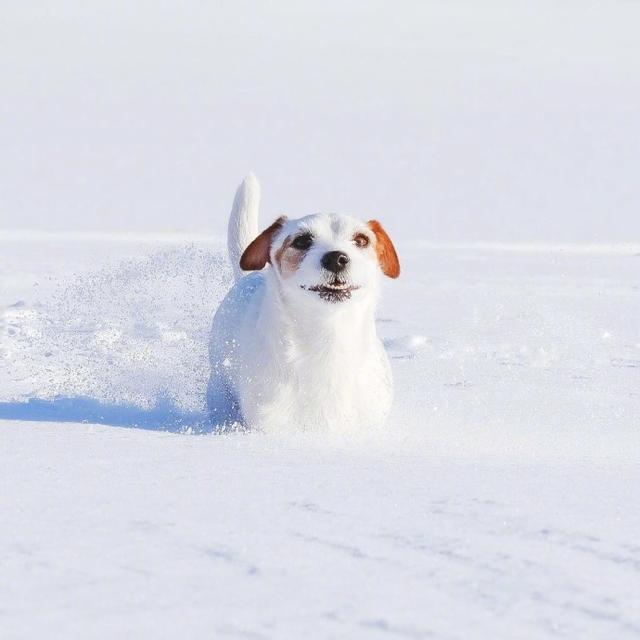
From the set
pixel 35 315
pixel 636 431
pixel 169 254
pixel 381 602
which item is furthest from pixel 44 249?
pixel 381 602

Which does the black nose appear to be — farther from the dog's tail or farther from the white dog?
the dog's tail

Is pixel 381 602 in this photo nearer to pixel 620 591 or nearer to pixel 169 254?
pixel 620 591

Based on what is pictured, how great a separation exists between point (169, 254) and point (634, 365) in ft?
12.2

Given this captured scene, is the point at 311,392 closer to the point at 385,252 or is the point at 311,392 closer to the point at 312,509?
the point at 385,252

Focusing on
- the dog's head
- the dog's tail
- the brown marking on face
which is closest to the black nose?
the dog's head

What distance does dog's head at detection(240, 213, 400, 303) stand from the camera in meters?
4.36

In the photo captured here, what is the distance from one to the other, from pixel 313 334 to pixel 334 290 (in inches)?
12.3

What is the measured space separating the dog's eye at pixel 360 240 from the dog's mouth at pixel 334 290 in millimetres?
294

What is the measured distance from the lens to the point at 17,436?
418cm

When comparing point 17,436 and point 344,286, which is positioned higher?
point 344,286

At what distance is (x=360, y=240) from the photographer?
15.3 feet

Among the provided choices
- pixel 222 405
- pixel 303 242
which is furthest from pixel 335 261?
pixel 222 405

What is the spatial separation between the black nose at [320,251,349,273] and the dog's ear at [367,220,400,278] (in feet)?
1.37

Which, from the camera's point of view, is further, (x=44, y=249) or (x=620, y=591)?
(x=44, y=249)
